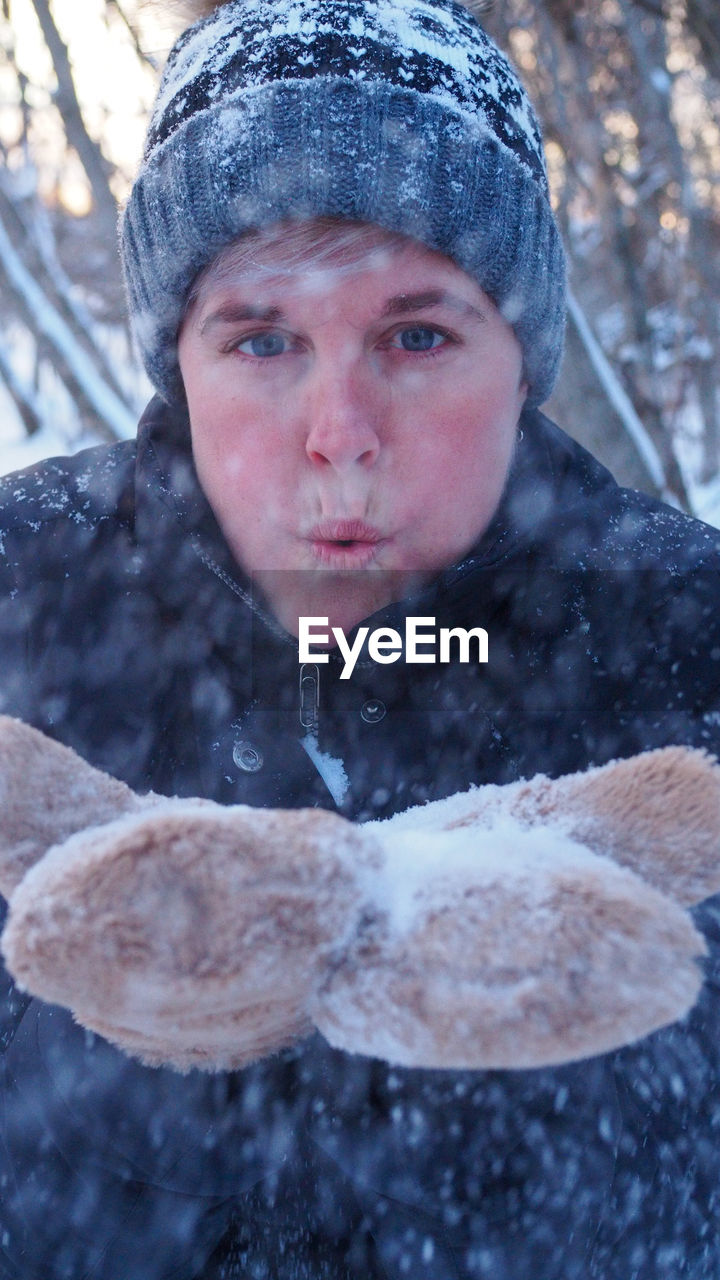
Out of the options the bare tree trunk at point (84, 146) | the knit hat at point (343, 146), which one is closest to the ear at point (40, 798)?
the knit hat at point (343, 146)

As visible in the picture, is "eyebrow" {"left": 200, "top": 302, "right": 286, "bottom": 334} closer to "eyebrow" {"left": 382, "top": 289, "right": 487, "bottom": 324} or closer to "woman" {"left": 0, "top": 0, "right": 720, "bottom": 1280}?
"woman" {"left": 0, "top": 0, "right": 720, "bottom": 1280}

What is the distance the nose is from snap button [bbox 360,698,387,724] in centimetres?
31

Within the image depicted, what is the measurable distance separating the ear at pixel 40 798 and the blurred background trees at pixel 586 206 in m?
1.32

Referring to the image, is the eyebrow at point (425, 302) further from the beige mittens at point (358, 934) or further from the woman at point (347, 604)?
the beige mittens at point (358, 934)

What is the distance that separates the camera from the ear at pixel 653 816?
0.60m

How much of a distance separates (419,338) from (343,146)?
0.82ft

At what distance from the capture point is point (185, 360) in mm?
1238

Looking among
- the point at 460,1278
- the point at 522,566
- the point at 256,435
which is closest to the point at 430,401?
the point at 256,435

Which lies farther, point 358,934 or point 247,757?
point 247,757

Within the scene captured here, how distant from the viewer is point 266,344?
44.0 inches

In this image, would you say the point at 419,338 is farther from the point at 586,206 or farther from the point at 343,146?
the point at 586,206

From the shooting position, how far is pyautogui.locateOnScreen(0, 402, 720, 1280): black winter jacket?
2.78 ft

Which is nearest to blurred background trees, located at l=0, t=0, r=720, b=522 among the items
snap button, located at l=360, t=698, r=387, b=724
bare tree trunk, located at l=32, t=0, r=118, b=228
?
bare tree trunk, located at l=32, t=0, r=118, b=228

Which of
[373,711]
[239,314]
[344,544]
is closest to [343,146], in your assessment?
[239,314]
